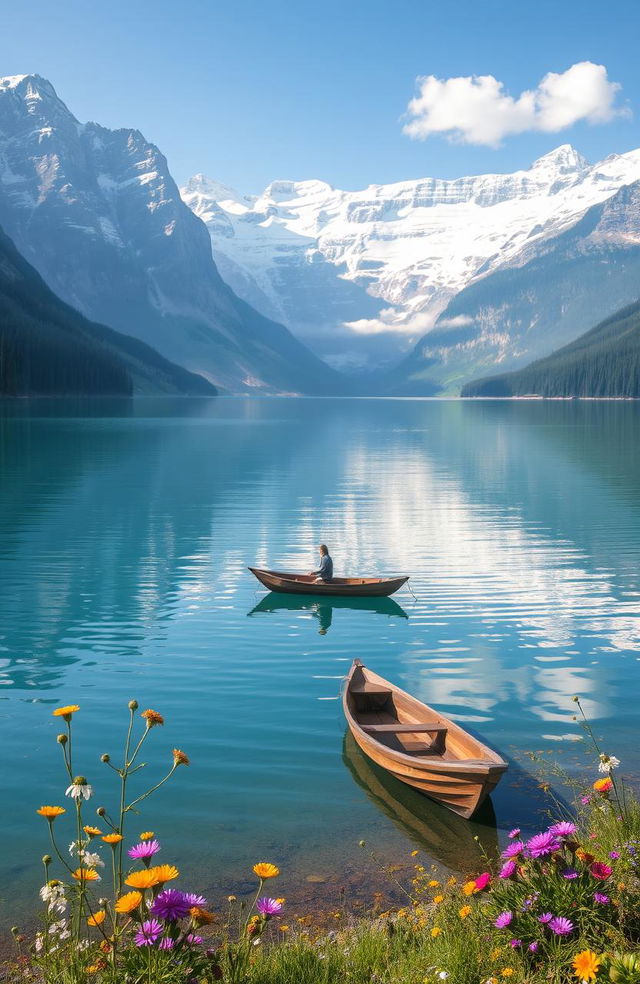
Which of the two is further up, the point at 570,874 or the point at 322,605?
the point at 570,874

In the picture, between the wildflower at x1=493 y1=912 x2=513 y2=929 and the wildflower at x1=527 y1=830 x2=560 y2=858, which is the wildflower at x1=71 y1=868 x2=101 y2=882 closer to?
the wildflower at x1=493 y1=912 x2=513 y2=929

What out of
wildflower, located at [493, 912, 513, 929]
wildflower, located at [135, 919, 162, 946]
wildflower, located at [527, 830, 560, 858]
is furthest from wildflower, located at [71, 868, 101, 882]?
wildflower, located at [527, 830, 560, 858]

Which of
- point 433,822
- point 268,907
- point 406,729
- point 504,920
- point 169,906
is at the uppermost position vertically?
point 169,906

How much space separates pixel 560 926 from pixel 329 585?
28392 mm

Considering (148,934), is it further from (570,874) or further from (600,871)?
(600,871)

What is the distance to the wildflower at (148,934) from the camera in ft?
22.7

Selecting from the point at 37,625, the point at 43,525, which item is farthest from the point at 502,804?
the point at 43,525

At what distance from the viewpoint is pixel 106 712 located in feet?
74.0

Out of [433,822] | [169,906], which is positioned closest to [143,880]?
[169,906]

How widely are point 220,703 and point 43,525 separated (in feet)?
114

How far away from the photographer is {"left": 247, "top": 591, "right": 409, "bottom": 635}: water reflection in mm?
34781

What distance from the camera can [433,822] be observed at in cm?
→ 1652

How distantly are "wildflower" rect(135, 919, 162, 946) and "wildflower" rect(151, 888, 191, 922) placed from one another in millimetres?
81

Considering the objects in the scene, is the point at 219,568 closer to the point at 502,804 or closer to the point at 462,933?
the point at 502,804
